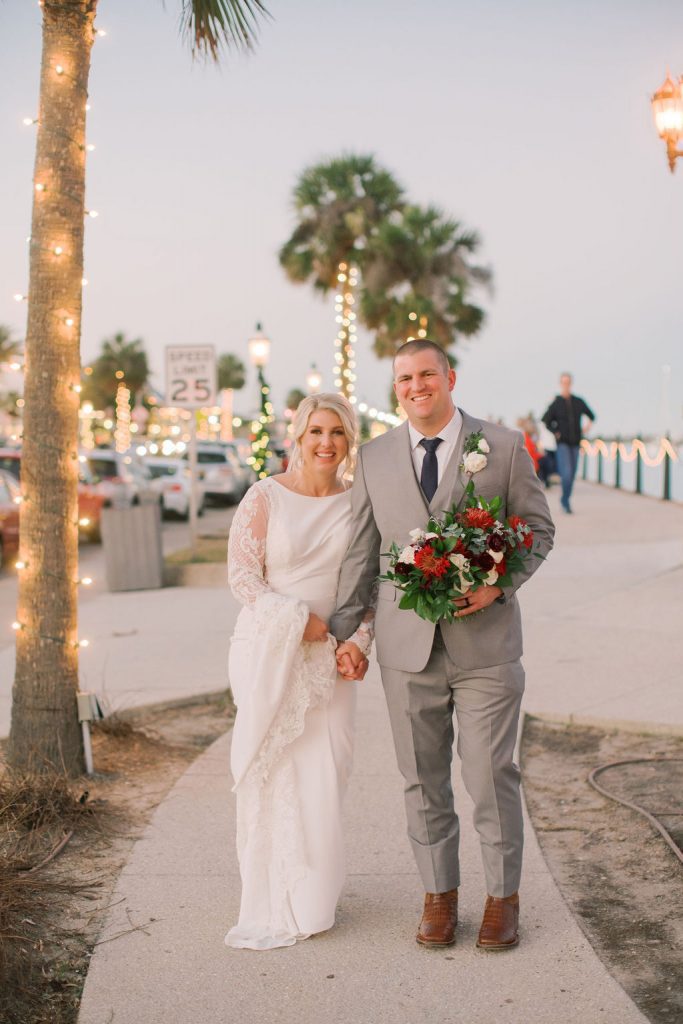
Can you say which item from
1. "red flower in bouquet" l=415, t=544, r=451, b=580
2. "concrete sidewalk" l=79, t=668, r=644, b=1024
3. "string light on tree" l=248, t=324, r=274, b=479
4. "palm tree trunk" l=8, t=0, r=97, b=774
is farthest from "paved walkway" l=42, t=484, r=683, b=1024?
"string light on tree" l=248, t=324, r=274, b=479

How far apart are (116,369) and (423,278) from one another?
70370 millimetres

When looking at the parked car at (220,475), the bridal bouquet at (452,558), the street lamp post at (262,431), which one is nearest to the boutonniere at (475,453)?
the bridal bouquet at (452,558)

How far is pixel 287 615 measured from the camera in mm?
4074

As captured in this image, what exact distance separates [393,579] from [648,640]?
19.4 ft

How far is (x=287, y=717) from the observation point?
13.6 ft

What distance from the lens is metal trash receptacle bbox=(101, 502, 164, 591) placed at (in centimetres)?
1436

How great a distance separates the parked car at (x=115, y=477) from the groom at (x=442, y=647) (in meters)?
17.4

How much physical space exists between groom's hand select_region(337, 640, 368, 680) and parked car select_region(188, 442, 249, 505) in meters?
27.2

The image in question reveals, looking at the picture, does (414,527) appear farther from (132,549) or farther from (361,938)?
(132,549)

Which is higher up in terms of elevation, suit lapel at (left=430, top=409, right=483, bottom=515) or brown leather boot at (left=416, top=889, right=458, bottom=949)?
suit lapel at (left=430, top=409, right=483, bottom=515)

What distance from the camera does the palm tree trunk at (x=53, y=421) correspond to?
5766mm

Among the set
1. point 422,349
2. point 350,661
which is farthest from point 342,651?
point 422,349

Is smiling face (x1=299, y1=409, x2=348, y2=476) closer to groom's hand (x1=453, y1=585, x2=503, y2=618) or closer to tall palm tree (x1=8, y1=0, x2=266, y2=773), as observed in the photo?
groom's hand (x1=453, y1=585, x2=503, y2=618)

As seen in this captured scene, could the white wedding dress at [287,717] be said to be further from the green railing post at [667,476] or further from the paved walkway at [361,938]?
the green railing post at [667,476]
